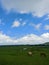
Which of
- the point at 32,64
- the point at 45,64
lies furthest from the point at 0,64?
the point at 45,64

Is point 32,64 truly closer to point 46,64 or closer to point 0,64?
point 46,64

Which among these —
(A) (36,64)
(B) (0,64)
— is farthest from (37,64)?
(B) (0,64)

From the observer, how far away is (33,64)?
1739 centimetres

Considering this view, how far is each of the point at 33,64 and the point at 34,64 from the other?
0.10 m

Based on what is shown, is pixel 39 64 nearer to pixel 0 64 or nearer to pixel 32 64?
pixel 32 64

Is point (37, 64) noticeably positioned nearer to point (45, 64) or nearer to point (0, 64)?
point (45, 64)

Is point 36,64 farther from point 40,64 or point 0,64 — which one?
point 0,64

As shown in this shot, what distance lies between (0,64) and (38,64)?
3.67 m

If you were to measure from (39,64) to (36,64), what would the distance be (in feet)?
0.99

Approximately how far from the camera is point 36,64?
57.2 ft

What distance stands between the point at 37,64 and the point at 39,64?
0.20 m

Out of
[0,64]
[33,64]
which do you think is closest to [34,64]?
[33,64]

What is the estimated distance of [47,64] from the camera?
17375mm

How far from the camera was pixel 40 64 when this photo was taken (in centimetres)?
1730
